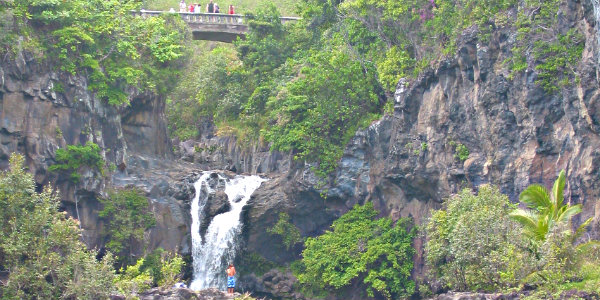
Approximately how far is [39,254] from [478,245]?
14269 mm

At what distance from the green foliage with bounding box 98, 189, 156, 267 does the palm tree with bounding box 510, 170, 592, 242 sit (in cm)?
1753

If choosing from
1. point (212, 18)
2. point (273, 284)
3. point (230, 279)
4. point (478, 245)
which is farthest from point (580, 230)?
point (212, 18)

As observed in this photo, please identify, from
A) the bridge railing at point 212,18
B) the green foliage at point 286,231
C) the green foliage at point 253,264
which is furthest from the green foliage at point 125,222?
the bridge railing at point 212,18

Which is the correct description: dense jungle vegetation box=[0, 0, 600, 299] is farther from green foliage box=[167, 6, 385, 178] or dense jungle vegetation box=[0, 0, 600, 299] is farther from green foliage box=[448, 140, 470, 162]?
green foliage box=[448, 140, 470, 162]

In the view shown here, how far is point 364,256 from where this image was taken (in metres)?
33.9

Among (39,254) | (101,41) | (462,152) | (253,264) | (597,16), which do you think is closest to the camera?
(597,16)

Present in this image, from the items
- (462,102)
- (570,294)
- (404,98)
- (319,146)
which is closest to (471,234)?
(570,294)

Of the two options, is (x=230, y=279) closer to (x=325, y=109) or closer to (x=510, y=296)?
(x=325, y=109)

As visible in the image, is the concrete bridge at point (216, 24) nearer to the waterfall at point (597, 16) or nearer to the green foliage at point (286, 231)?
the green foliage at point (286, 231)

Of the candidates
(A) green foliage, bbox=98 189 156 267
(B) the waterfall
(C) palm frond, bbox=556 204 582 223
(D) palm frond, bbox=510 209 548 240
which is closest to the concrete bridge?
(A) green foliage, bbox=98 189 156 267

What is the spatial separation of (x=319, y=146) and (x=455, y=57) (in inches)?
325

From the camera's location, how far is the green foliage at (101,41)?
119 feet

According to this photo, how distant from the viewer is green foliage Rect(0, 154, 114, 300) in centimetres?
2639

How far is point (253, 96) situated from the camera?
4316 centimetres
